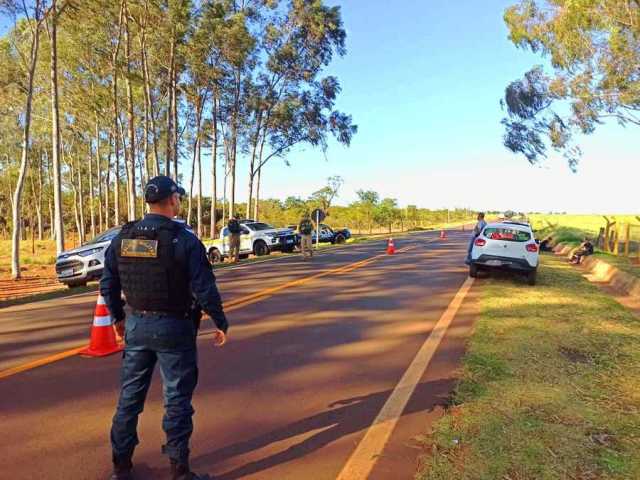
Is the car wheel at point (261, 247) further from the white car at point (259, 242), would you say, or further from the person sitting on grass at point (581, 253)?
the person sitting on grass at point (581, 253)

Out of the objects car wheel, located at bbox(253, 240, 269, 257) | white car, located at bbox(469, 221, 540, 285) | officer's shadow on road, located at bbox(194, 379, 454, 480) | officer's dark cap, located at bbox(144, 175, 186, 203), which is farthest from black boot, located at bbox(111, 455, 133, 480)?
car wheel, located at bbox(253, 240, 269, 257)

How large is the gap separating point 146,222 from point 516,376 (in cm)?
392

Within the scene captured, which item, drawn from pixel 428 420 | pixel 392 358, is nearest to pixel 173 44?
pixel 392 358

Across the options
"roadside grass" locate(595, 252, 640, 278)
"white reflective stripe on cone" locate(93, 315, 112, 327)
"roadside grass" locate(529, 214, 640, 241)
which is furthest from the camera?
"roadside grass" locate(529, 214, 640, 241)

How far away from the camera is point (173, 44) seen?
81.6 feet

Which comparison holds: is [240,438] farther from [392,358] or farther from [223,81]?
[223,81]

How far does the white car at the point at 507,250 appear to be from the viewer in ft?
39.4

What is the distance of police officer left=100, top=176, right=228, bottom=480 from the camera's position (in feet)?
9.53

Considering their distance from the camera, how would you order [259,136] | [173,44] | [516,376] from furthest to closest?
[259,136], [173,44], [516,376]

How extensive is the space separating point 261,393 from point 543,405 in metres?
2.49

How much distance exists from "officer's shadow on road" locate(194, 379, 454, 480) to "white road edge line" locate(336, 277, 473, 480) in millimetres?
69

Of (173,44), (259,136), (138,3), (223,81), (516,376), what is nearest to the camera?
(516,376)

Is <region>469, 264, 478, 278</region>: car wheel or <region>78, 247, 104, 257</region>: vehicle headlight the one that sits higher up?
<region>78, 247, 104, 257</region>: vehicle headlight

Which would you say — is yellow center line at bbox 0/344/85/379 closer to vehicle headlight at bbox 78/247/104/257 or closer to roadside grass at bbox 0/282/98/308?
roadside grass at bbox 0/282/98/308
